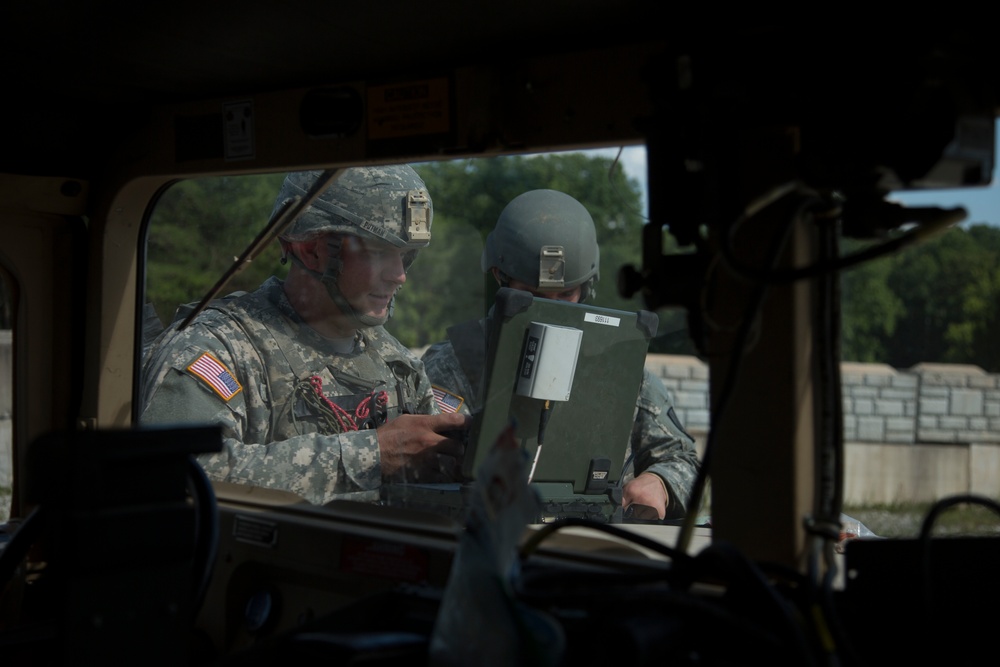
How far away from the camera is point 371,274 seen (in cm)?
293

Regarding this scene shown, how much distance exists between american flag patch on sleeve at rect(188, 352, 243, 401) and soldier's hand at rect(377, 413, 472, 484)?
50 centimetres

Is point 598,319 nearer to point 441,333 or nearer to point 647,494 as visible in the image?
point 441,333

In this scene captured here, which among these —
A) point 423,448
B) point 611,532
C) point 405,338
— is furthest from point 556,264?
point 611,532

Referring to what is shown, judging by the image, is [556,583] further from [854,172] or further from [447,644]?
[854,172]

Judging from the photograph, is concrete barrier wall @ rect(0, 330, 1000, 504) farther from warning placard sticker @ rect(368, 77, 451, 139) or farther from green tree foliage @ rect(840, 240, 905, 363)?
warning placard sticker @ rect(368, 77, 451, 139)

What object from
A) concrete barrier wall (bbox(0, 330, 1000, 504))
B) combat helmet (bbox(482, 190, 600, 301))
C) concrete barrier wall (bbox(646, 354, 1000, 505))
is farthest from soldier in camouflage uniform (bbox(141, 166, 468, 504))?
concrete barrier wall (bbox(646, 354, 1000, 505))

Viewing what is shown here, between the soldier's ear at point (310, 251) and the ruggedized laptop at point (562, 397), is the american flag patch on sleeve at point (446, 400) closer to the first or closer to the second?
the ruggedized laptop at point (562, 397)

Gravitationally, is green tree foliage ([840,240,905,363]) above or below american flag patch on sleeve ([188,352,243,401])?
above

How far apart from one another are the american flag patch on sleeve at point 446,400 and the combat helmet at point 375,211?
45 cm

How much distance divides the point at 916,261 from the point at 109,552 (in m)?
2.26

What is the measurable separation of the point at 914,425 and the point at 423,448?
8201mm

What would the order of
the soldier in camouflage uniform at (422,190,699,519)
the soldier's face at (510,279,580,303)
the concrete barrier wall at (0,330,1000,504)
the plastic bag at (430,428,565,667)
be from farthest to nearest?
the concrete barrier wall at (0,330,1000,504), the soldier's face at (510,279,580,303), the soldier in camouflage uniform at (422,190,699,519), the plastic bag at (430,428,565,667)

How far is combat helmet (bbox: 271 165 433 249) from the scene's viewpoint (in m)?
2.84

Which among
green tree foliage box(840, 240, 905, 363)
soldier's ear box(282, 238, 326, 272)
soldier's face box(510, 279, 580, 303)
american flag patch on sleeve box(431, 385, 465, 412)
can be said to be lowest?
american flag patch on sleeve box(431, 385, 465, 412)
